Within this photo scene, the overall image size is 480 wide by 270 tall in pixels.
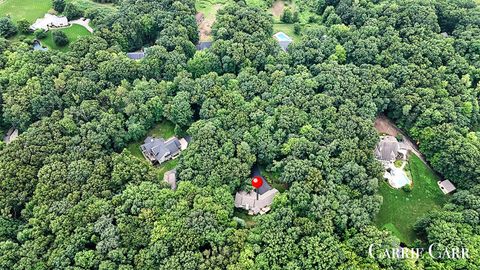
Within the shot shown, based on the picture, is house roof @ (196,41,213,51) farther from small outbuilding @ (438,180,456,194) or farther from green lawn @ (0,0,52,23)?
small outbuilding @ (438,180,456,194)

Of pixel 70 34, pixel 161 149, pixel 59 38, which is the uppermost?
pixel 59 38

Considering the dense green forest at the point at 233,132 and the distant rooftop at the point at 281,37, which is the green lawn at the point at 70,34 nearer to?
the dense green forest at the point at 233,132

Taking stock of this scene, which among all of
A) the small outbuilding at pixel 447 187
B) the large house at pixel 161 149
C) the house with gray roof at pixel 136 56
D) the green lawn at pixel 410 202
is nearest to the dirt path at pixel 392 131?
the green lawn at pixel 410 202

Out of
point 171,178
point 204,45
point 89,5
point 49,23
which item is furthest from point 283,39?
point 49,23

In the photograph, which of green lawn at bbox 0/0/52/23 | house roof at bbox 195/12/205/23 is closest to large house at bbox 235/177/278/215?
house roof at bbox 195/12/205/23

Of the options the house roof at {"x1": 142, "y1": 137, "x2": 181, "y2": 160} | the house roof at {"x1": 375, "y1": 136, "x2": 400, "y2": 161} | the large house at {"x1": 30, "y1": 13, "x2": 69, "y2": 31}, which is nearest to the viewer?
the house roof at {"x1": 375, "y1": 136, "x2": 400, "y2": 161}

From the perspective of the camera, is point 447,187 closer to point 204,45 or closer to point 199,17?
point 204,45

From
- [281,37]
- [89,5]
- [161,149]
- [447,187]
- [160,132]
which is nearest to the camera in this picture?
[447,187]

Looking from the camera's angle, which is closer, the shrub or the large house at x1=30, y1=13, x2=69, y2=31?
the shrub
